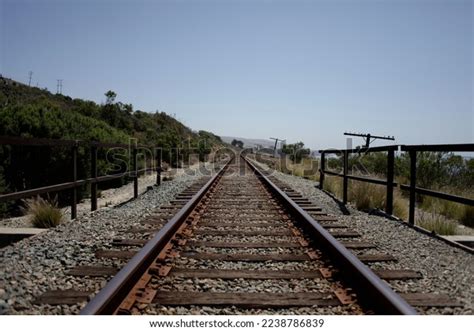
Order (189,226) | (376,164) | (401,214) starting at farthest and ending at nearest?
(376,164), (401,214), (189,226)

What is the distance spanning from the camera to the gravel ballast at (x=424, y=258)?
140 inches

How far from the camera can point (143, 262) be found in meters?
3.83

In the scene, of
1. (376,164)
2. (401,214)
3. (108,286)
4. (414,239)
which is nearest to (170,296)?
(108,286)

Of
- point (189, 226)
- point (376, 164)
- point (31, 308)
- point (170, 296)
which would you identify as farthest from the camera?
point (376, 164)

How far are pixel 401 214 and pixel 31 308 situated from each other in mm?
7097

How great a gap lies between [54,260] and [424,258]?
3.93m

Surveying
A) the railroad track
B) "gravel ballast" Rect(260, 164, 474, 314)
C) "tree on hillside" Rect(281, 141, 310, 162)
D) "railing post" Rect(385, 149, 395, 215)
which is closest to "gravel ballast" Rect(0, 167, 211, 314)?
the railroad track

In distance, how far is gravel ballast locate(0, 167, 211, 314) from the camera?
10.4ft

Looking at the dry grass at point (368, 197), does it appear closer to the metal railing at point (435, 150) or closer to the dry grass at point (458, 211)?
the dry grass at point (458, 211)

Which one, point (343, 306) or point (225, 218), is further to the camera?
point (225, 218)

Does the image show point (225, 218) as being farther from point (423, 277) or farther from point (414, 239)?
point (423, 277)

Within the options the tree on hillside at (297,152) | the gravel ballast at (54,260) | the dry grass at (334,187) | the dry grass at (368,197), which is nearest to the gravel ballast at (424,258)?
the dry grass at (368,197)

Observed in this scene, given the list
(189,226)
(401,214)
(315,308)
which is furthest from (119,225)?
(401,214)

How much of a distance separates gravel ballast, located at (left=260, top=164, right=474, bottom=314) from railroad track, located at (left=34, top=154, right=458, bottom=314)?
0.41 ft
